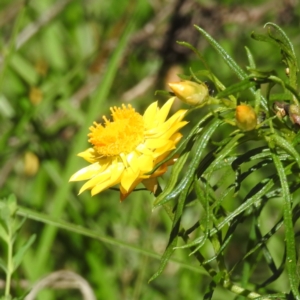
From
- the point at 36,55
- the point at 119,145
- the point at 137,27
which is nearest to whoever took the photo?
the point at 119,145

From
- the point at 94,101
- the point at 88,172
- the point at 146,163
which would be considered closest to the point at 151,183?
the point at 146,163

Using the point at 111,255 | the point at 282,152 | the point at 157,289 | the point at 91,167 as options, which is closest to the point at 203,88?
the point at 282,152

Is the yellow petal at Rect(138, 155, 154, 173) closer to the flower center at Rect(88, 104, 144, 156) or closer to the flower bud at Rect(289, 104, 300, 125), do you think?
the flower center at Rect(88, 104, 144, 156)

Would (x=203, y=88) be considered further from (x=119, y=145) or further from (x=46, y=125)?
(x=46, y=125)

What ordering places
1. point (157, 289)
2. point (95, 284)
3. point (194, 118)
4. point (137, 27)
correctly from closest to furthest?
point (95, 284) → point (157, 289) → point (194, 118) → point (137, 27)

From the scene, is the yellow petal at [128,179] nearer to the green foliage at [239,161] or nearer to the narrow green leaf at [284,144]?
the green foliage at [239,161]

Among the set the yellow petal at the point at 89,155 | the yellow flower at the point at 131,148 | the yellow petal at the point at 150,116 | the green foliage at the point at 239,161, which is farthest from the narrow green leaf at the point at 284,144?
the yellow petal at the point at 89,155
